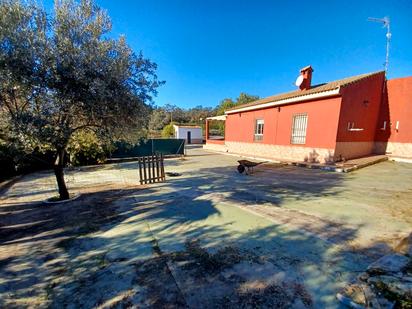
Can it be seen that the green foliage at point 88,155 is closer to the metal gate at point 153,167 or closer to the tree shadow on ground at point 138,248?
the metal gate at point 153,167

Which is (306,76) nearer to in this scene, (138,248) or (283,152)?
(283,152)

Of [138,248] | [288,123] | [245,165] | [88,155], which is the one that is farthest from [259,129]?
[138,248]

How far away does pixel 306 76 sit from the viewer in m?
14.2

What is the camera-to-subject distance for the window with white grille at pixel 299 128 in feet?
41.0

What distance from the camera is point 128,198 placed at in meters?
6.49

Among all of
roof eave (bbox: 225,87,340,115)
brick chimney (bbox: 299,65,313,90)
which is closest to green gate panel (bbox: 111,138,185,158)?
roof eave (bbox: 225,87,340,115)

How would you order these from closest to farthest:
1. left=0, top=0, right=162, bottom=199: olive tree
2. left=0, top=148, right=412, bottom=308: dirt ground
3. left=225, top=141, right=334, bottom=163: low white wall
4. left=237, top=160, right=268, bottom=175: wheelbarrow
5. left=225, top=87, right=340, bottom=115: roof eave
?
left=0, top=148, right=412, bottom=308: dirt ground, left=0, top=0, right=162, bottom=199: olive tree, left=237, top=160, right=268, bottom=175: wheelbarrow, left=225, top=87, right=340, bottom=115: roof eave, left=225, top=141, right=334, bottom=163: low white wall

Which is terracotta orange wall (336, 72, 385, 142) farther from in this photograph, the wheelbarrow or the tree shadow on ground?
the tree shadow on ground

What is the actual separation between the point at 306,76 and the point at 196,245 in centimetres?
1451

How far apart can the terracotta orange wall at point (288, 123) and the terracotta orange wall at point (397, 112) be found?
18.4ft

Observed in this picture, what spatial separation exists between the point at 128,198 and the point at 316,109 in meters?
10.9

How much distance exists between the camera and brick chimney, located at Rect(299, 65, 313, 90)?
14.2 m

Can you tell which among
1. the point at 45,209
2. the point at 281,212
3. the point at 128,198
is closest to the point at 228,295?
the point at 281,212

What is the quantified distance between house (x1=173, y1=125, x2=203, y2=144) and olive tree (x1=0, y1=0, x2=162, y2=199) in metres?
28.1
